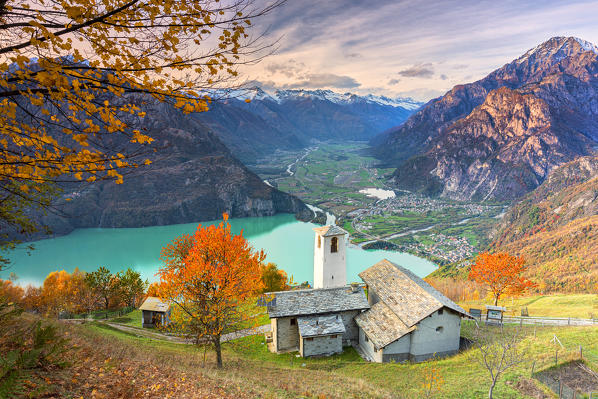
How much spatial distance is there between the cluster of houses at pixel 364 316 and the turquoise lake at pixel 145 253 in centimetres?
4534

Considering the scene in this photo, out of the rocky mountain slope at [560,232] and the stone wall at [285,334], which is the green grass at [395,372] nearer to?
the stone wall at [285,334]

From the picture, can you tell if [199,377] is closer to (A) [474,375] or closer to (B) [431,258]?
(A) [474,375]

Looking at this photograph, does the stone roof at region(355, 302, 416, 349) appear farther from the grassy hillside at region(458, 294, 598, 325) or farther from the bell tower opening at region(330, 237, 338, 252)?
the grassy hillside at region(458, 294, 598, 325)

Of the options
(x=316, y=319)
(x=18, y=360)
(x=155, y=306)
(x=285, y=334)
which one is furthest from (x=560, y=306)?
(x=18, y=360)

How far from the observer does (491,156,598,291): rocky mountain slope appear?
71.4 metres

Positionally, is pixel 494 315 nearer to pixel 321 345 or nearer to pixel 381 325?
pixel 381 325

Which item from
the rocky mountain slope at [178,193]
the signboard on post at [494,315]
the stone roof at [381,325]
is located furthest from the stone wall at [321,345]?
the rocky mountain slope at [178,193]

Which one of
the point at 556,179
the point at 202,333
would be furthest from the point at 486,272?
the point at 556,179

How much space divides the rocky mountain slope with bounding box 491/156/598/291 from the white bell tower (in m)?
54.2

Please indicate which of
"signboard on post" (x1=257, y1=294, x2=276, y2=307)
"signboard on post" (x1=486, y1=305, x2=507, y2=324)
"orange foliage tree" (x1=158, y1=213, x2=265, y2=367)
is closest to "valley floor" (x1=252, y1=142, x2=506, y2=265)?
"signboard on post" (x1=486, y1=305, x2=507, y2=324)

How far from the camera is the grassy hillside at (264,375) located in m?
8.64

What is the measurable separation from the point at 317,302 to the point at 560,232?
116 meters

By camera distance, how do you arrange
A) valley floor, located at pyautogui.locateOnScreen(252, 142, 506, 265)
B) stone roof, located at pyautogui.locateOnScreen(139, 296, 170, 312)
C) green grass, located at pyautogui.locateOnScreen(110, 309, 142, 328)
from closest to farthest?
1. stone roof, located at pyautogui.locateOnScreen(139, 296, 170, 312)
2. green grass, located at pyautogui.locateOnScreen(110, 309, 142, 328)
3. valley floor, located at pyautogui.locateOnScreen(252, 142, 506, 265)

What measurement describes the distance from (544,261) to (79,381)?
110085 mm
